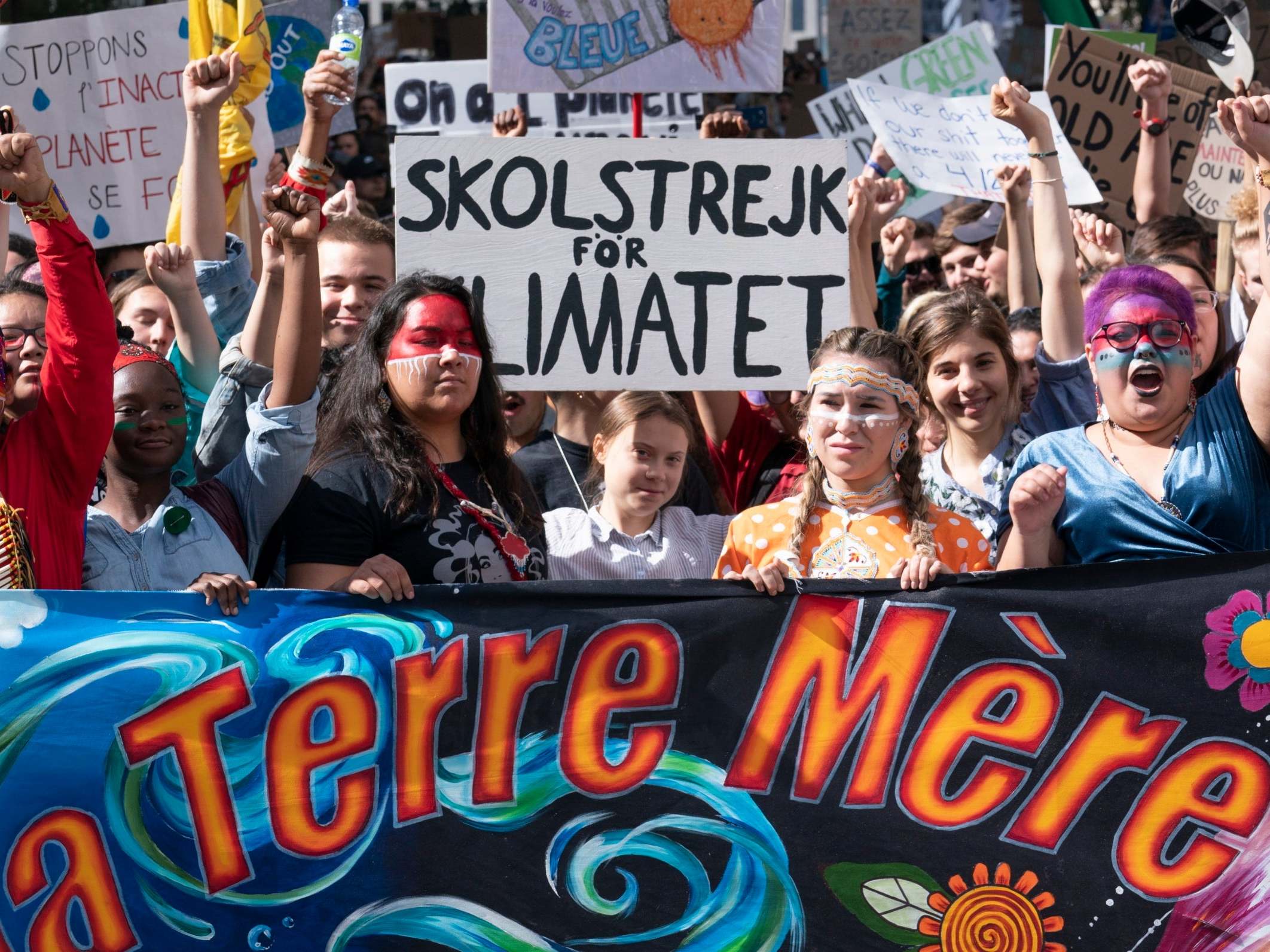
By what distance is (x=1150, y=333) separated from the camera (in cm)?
353

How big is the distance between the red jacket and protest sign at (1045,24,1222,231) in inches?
187

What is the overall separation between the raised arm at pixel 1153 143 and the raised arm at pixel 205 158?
299 centimetres

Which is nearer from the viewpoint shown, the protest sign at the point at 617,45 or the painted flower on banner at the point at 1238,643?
the painted flower on banner at the point at 1238,643

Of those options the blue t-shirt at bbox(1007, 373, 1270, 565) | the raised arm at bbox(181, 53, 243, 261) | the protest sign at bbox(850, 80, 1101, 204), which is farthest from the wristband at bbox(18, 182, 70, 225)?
the protest sign at bbox(850, 80, 1101, 204)

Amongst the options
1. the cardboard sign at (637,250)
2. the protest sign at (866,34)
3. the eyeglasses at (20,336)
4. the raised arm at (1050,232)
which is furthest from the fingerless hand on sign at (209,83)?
the protest sign at (866,34)

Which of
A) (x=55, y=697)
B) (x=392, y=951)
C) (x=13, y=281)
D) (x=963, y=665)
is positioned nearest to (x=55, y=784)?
(x=55, y=697)

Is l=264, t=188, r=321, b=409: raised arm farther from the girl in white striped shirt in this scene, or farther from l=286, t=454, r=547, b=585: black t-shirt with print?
the girl in white striped shirt

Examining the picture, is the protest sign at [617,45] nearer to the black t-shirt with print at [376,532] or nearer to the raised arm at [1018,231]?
the raised arm at [1018,231]

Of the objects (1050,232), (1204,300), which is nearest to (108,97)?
(1050,232)

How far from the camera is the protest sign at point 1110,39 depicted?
7078 millimetres

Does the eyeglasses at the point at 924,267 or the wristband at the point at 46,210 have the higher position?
the wristband at the point at 46,210

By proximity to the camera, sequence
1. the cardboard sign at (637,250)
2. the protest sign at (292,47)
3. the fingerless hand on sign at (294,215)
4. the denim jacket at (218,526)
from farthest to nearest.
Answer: the protest sign at (292,47), the cardboard sign at (637,250), the fingerless hand on sign at (294,215), the denim jacket at (218,526)

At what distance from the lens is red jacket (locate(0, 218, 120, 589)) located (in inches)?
124

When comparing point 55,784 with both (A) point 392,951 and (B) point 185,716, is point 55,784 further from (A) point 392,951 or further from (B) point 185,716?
(A) point 392,951
